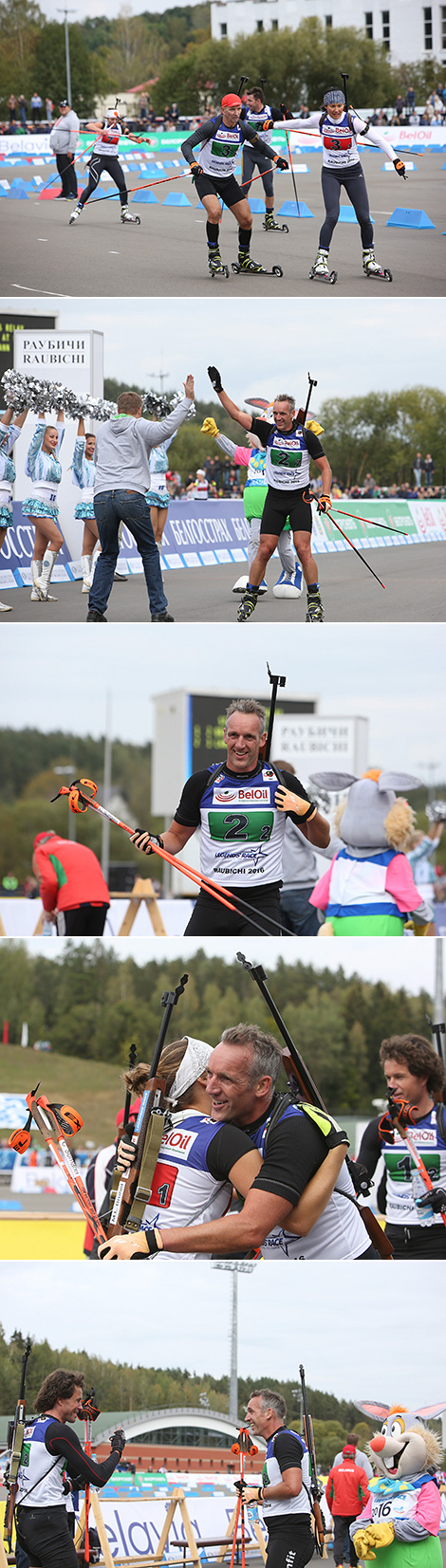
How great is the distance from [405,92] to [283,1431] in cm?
954

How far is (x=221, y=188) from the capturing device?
945 cm

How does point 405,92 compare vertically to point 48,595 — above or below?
above

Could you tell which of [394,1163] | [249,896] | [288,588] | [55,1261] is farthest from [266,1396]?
[288,588]

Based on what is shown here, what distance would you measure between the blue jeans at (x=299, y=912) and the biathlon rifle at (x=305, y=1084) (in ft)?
11.2

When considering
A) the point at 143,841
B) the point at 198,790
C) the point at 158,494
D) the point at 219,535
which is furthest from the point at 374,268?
the point at 143,841

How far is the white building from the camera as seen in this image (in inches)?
413

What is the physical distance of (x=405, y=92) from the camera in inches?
406

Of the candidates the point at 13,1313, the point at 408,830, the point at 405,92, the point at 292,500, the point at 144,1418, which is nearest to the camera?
the point at 13,1313

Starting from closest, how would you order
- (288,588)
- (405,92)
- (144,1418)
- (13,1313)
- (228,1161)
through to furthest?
(228,1161) → (13,1313) → (144,1418) → (288,588) → (405,92)

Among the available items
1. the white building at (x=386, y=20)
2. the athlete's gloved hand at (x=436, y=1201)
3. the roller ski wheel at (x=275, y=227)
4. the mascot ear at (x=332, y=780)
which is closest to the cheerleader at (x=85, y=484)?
the roller ski wheel at (x=275, y=227)

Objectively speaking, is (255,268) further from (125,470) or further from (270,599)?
(125,470)

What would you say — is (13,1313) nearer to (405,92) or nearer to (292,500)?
(292,500)

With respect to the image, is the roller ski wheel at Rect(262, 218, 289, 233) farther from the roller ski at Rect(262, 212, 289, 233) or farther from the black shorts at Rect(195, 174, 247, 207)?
the black shorts at Rect(195, 174, 247, 207)

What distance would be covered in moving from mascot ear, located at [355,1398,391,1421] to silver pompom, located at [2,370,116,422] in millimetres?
7471
